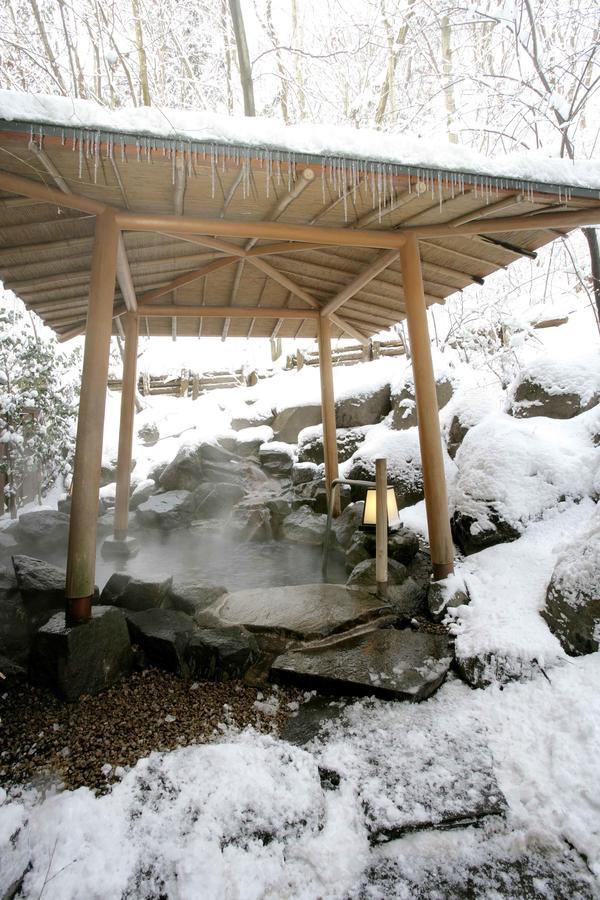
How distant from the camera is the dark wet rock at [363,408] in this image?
416 inches

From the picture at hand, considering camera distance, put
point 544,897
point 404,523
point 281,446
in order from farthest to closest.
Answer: point 281,446
point 404,523
point 544,897

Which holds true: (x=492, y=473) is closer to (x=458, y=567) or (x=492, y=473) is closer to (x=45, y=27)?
(x=458, y=567)

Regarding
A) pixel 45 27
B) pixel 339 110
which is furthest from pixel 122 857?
pixel 339 110

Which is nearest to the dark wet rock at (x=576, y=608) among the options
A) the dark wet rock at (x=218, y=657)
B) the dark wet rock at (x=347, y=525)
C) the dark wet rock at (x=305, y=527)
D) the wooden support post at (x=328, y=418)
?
the dark wet rock at (x=218, y=657)

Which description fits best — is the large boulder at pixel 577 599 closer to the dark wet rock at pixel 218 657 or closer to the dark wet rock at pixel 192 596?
the dark wet rock at pixel 218 657

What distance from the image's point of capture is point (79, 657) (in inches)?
110

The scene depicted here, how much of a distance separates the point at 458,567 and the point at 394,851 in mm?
2838

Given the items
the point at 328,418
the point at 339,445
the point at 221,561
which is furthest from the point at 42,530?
the point at 339,445

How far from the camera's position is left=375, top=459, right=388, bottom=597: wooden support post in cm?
396

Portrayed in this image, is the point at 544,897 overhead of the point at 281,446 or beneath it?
beneath

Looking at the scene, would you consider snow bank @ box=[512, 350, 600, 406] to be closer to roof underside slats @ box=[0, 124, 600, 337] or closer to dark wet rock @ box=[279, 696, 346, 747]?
roof underside slats @ box=[0, 124, 600, 337]

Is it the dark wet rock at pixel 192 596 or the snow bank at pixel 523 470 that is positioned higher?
the snow bank at pixel 523 470

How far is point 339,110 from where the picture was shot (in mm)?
9336

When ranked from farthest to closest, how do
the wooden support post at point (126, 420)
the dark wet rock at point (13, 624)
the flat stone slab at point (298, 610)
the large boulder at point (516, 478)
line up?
1. the wooden support post at point (126, 420)
2. the large boulder at point (516, 478)
3. the flat stone slab at point (298, 610)
4. the dark wet rock at point (13, 624)
